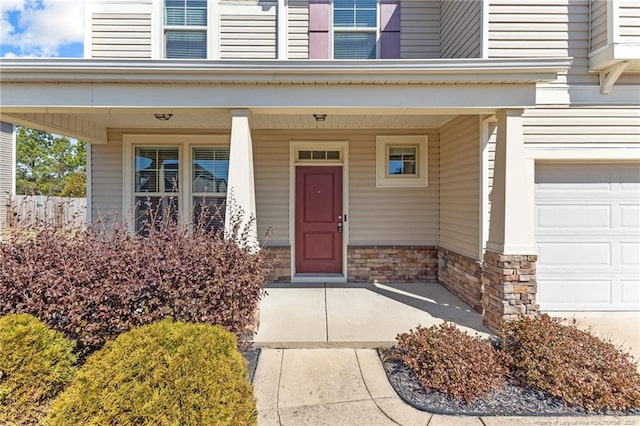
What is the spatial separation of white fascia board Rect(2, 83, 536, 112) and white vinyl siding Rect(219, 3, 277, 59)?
260 cm

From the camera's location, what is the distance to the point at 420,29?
20.2ft

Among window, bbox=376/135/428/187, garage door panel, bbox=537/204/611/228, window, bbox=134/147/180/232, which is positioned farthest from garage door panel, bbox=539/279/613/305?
window, bbox=134/147/180/232

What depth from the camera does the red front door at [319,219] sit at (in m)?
6.27

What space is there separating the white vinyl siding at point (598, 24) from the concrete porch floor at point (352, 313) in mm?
4125

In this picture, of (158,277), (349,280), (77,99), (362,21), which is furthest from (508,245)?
(77,99)

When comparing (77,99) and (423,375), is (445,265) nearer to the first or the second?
(423,375)

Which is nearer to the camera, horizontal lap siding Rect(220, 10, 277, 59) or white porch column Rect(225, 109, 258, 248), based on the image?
white porch column Rect(225, 109, 258, 248)

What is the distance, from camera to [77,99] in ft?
12.8

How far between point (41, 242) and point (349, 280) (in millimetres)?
4482

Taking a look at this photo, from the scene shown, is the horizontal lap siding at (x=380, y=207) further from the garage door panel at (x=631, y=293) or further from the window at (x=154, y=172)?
the window at (x=154, y=172)

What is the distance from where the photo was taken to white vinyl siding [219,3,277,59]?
239 inches

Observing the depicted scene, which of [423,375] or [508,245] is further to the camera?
[508,245]

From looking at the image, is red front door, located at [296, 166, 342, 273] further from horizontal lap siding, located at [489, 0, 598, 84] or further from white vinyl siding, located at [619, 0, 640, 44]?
white vinyl siding, located at [619, 0, 640, 44]

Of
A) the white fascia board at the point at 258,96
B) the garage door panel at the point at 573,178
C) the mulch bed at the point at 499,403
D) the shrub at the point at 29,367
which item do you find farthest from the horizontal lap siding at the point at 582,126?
the shrub at the point at 29,367
